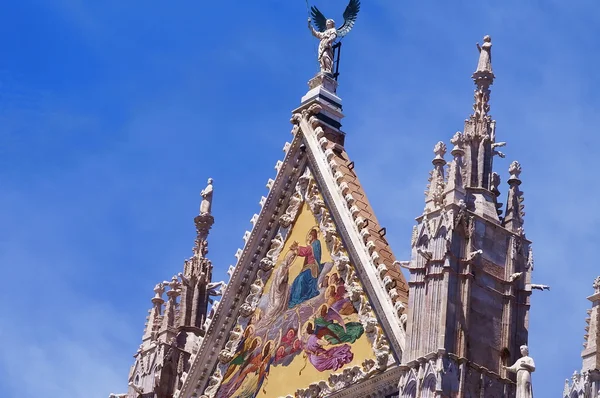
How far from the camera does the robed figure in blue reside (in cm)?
3106

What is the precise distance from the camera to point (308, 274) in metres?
31.3

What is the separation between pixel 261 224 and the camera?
108 feet

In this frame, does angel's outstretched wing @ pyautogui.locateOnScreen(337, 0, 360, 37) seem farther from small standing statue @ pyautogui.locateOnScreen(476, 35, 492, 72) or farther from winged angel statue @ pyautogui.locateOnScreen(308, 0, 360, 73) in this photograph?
small standing statue @ pyautogui.locateOnScreen(476, 35, 492, 72)

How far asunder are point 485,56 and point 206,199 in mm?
7451

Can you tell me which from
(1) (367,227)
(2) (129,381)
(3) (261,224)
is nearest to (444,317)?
(1) (367,227)

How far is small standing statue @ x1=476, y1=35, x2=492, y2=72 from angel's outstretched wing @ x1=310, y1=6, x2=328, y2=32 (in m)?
5.10

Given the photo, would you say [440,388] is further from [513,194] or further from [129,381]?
[129,381]

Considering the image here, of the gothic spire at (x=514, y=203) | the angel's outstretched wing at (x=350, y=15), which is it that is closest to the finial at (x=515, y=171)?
the gothic spire at (x=514, y=203)

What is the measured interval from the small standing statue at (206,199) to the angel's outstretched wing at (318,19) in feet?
11.7

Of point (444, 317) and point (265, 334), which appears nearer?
point (444, 317)

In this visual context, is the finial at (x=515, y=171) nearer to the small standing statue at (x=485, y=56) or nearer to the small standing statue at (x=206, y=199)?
the small standing statue at (x=485, y=56)

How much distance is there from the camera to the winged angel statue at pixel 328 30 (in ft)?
112

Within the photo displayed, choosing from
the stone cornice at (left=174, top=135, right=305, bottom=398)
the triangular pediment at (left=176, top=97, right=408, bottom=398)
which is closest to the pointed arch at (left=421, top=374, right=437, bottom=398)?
the triangular pediment at (left=176, top=97, right=408, bottom=398)

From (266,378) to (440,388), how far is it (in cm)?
502
